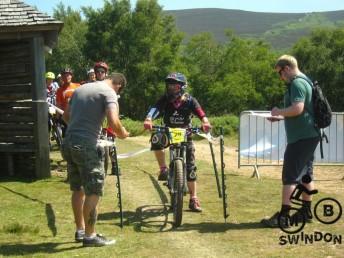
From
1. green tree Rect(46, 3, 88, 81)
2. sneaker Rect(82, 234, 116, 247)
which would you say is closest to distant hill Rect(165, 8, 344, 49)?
green tree Rect(46, 3, 88, 81)

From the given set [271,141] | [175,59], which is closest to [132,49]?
[175,59]

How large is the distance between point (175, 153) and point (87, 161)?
1778mm

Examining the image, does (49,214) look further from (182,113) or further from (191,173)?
(182,113)

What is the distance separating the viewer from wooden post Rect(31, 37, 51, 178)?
10336 millimetres

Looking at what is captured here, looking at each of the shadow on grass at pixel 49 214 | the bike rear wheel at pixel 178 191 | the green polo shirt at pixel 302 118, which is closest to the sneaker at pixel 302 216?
the green polo shirt at pixel 302 118

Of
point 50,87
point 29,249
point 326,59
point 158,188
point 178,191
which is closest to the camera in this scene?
point 29,249

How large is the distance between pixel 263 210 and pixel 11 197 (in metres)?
3.81

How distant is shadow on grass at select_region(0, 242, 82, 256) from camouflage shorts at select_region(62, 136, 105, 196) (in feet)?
2.37

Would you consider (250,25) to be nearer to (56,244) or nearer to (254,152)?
(254,152)

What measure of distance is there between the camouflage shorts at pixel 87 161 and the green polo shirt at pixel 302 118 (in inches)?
88.2

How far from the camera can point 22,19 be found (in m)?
10.2

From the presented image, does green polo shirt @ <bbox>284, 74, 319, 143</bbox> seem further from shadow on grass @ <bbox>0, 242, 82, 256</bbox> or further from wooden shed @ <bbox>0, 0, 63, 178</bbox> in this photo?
wooden shed @ <bbox>0, 0, 63, 178</bbox>

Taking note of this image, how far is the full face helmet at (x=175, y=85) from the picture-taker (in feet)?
24.4

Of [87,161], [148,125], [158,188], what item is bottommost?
[158,188]
